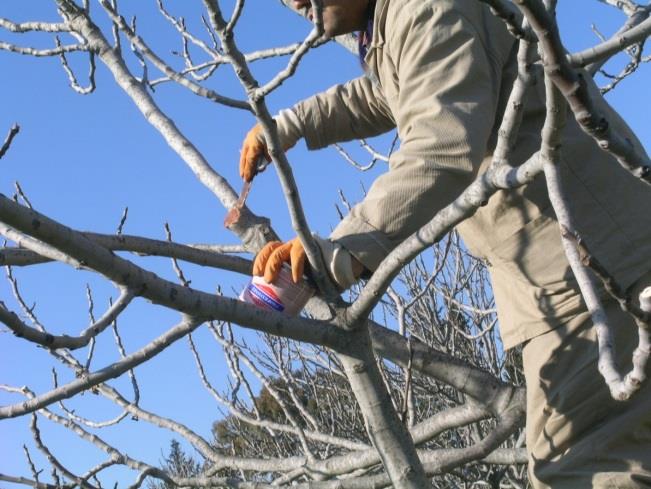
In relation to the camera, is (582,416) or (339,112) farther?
(339,112)

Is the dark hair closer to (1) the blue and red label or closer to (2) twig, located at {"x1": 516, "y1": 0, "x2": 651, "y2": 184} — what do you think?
(1) the blue and red label

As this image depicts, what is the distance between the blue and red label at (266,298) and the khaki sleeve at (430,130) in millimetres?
226

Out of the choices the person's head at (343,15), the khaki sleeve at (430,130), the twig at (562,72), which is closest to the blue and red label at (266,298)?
the khaki sleeve at (430,130)

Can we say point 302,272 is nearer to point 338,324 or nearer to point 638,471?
point 338,324

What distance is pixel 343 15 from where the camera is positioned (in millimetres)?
2775

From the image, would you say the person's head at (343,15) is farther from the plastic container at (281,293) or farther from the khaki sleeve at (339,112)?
the plastic container at (281,293)

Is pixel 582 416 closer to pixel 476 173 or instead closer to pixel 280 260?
pixel 476 173

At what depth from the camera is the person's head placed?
9.03 ft

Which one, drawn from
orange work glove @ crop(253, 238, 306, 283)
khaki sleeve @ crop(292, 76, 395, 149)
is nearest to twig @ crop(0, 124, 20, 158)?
orange work glove @ crop(253, 238, 306, 283)

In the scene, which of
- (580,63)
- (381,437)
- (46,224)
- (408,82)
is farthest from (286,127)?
(580,63)

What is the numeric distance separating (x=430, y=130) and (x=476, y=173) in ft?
0.56

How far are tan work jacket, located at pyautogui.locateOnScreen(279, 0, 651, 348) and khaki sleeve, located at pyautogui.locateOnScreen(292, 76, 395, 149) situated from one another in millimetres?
525

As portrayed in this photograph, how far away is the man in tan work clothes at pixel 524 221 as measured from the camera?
94.3 inches

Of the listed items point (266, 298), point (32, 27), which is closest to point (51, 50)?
point (32, 27)
